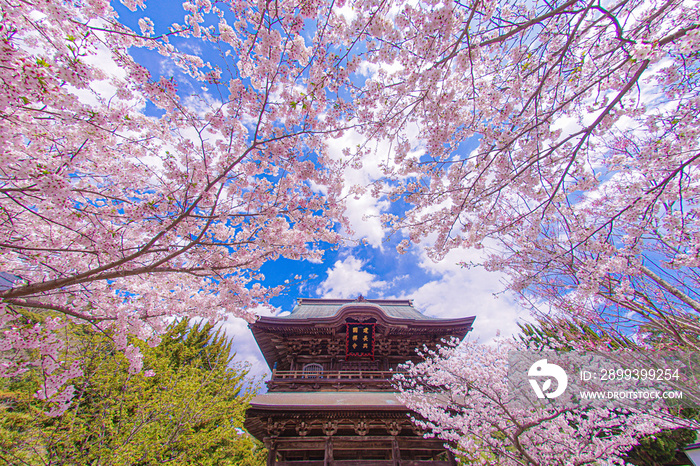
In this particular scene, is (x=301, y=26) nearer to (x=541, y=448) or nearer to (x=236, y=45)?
(x=236, y=45)

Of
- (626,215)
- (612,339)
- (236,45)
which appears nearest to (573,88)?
(626,215)

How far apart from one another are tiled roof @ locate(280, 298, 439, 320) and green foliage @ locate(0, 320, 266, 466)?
178 inches

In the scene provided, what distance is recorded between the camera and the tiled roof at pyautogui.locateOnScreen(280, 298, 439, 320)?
1256cm

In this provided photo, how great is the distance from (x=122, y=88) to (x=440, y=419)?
9.35 meters

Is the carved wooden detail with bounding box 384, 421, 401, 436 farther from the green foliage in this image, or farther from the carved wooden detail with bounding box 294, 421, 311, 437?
the green foliage

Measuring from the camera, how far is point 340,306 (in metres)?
13.7

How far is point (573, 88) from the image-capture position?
10.9ft

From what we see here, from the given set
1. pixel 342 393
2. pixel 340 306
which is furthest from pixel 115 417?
pixel 340 306
